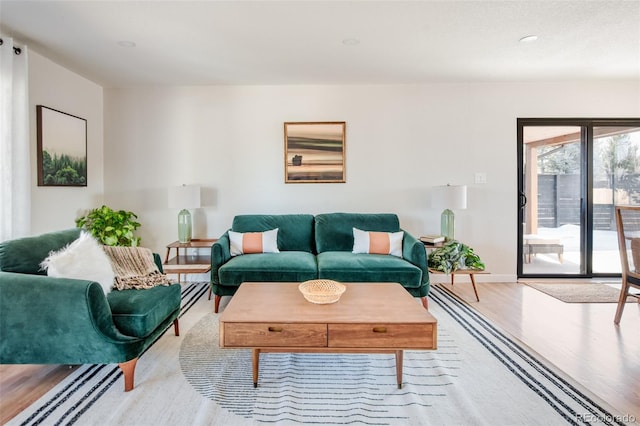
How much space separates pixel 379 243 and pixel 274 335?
1790mm

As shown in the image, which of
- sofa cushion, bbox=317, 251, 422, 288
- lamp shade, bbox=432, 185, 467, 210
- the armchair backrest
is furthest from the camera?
lamp shade, bbox=432, 185, 467, 210

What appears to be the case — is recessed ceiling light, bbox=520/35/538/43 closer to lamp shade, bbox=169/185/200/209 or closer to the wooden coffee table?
the wooden coffee table

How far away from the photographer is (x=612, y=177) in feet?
12.6

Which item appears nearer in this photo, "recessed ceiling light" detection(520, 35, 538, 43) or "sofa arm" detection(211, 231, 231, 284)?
"recessed ceiling light" detection(520, 35, 538, 43)

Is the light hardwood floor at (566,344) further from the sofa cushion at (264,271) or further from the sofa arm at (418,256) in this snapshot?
the sofa cushion at (264,271)

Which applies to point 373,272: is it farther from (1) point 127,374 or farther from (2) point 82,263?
(2) point 82,263

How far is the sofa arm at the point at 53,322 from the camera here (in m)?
1.58

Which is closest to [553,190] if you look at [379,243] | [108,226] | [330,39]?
[379,243]

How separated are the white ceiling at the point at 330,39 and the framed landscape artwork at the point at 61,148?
0.55m

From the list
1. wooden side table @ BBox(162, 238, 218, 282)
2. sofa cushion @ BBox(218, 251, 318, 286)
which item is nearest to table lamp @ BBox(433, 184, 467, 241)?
sofa cushion @ BBox(218, 251, 318, 286)

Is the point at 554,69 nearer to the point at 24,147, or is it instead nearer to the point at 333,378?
the point at 333,378

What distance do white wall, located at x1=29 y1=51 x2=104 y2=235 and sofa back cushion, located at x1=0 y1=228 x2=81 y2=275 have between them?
1.23m

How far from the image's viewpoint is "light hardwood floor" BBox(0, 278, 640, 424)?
5.52ft

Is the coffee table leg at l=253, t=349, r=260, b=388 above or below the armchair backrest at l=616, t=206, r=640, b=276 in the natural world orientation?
below
